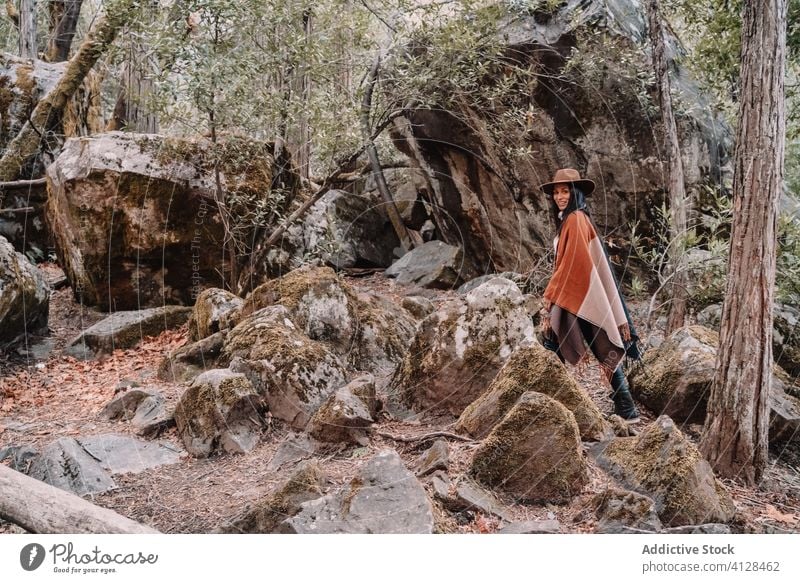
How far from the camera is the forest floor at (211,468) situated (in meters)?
4.00

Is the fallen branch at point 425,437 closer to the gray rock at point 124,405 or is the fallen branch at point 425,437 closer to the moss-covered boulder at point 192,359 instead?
the gray rock at point 124,405

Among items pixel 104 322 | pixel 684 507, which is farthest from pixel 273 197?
pixel 684 507

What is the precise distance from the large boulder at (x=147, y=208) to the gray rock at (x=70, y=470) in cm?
447

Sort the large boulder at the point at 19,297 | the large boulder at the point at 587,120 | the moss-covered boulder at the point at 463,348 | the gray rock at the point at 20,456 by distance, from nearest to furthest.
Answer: the gray rock at the point at 20,456
the moss-covered boulder at the point at 463,348
the large boulder at the point at 19,297
the large boulder at the point at 587,120

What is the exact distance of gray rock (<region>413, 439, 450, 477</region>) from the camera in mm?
4262

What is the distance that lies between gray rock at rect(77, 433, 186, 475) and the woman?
3492 mm

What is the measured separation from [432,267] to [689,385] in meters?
6.49

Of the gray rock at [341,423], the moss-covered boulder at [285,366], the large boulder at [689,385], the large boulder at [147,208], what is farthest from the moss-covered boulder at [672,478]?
the large boulder at [147,208]

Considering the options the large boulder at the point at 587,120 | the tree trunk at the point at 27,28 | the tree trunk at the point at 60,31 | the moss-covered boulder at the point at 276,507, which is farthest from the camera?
the tree trunk at the point at 27,28

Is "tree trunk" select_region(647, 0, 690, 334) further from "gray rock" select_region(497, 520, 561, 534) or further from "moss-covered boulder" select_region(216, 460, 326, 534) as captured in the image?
"moss-covered boulder" select_region(216, 460, 326, 534)

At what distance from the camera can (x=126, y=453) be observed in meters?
4.99

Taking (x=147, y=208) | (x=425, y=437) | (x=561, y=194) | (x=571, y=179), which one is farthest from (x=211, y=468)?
(x=147, y=208)

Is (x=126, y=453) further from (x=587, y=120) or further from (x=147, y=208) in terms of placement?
(x=587, y=120)
